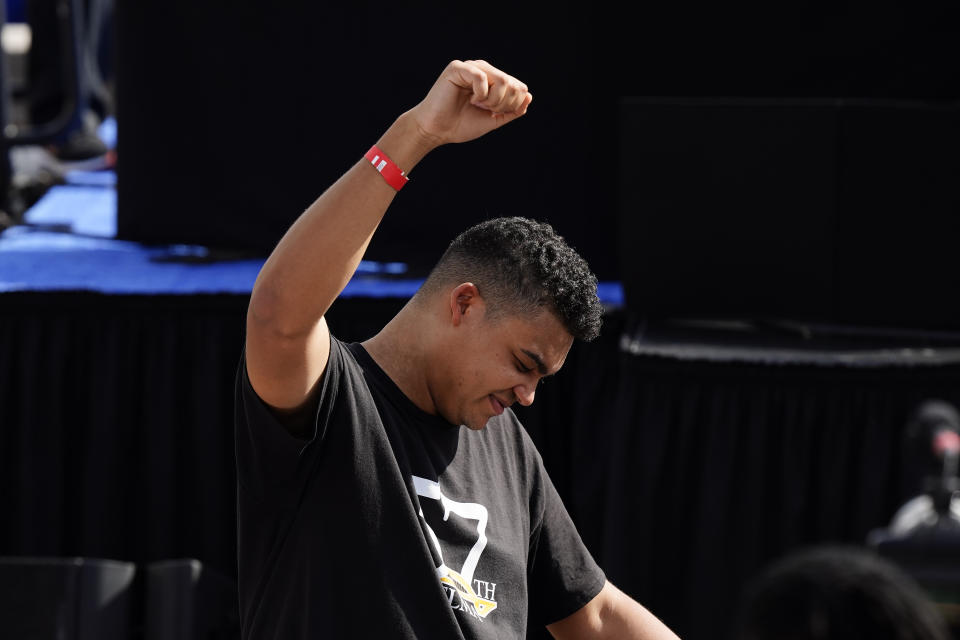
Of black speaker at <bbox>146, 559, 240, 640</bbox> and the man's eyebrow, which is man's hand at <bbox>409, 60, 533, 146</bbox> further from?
black speaker at <bbox>146, 559, 240, 640</bbox>

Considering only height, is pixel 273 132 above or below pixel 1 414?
above

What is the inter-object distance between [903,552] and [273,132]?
3.40 meters

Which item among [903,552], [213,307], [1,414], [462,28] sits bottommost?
[1,414]

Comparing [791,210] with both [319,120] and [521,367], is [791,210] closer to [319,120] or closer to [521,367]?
[319,120]

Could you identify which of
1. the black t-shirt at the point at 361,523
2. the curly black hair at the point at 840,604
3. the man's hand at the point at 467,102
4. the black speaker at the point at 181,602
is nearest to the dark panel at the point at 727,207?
the black speaker at the point at 181,602

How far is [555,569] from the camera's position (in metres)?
2.22

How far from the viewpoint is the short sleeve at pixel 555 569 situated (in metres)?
2.22

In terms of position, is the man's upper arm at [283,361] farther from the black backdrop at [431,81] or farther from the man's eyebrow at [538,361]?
the black backdrop at [431,81]

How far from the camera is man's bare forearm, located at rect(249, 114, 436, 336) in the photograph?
167 centimetres

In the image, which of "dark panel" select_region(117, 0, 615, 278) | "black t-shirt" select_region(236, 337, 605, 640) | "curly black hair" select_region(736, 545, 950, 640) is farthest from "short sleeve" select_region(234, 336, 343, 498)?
"dark panel" select_region(117, 0, 615, 278)

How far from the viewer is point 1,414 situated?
11.5 feet

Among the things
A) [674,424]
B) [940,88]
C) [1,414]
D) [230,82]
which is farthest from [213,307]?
[940,88]

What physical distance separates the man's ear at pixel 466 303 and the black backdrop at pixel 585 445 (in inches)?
49.3

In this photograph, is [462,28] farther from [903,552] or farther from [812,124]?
[903,552]
